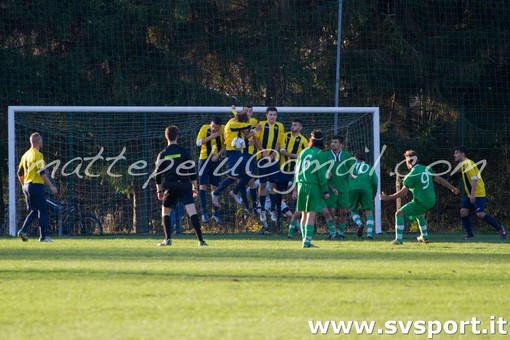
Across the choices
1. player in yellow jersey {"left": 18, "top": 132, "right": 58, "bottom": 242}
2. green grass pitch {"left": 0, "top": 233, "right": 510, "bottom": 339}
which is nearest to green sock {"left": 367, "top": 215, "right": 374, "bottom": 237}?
green grass pitch {"left": 0, "top": 233, "right": 510, "bottom": 339}

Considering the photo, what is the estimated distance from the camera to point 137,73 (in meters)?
24.6

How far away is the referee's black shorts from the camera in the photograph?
14602 mm

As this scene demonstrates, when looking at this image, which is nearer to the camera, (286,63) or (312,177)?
(312,177)

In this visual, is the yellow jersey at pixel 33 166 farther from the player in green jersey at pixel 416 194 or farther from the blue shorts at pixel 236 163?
the player in green jersey at pixel 416 194

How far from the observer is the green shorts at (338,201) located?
1847 cm

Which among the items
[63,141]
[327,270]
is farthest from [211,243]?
[63,141]

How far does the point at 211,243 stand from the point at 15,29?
35.1ft

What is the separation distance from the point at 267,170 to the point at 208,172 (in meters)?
1.24

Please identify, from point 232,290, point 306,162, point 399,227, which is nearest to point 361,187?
point 399,227

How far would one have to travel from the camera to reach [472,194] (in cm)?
1859

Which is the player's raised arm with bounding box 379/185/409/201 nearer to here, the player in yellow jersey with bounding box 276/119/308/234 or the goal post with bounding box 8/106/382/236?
the player in yellow jersey with bounding box 276/119/308/234


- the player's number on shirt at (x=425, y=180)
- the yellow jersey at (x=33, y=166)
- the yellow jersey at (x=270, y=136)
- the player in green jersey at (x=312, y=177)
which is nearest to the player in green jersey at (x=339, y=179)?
the yellow jersey at (x=270, y=136)

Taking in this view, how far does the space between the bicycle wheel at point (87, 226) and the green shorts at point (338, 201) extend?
5.61 metres

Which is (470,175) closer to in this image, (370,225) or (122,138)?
(370,225)
